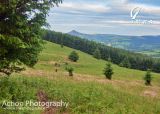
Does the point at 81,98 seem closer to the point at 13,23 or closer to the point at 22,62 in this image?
the point at 22,62

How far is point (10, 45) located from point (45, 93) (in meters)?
4.00

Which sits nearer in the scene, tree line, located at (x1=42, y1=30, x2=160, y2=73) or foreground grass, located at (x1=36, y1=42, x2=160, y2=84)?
foreground grass, located at (x1=36, y1=42, x2=160, y2=84)

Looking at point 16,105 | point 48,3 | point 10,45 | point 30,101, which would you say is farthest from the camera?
point 48,3

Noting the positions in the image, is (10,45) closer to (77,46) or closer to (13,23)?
(13,23)

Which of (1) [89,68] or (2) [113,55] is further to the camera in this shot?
(2) [113,55]

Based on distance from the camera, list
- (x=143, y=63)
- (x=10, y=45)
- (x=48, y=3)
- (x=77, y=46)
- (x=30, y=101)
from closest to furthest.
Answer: (x=30, y=101), (x=10, y=45), (x=48, y=3), (x=143, y=63), (x=77, y=46)

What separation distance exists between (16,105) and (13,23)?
5342 millimetres

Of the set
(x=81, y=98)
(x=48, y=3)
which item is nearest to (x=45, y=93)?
(x=81, y=98)

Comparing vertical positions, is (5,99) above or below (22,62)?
below

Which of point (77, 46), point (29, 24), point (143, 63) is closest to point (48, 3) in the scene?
point (29, 24)

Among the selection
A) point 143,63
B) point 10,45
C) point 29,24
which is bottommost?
point 143,63

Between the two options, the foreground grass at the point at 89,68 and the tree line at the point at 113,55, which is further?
the tree line at the point at 113,55

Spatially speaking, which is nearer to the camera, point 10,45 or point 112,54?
point 10,45

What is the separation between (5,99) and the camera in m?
16.7
